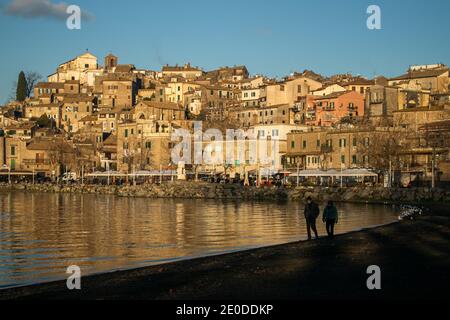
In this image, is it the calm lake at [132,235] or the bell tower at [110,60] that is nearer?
the calm lake at [132,235]

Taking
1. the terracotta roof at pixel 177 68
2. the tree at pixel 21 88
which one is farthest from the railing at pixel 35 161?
the terracotta roof at pixel 177 68

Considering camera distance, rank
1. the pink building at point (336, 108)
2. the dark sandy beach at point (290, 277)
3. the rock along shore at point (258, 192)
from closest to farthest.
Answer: the dark sandy beach at point (290, 277), the rock along shore at point (258, 192), the pink building at point (336, 108)

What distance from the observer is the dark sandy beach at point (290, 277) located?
46.4 feet

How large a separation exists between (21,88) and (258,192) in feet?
338

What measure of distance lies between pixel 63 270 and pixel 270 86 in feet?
288

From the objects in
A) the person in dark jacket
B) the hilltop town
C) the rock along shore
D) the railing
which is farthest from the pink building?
the person in dark jacket

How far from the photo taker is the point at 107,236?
106 feet

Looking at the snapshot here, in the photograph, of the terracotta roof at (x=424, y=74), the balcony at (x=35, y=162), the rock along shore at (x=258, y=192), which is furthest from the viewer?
the balcony at (x=35, y=162)

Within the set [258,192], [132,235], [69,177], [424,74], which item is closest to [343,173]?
[258,192]

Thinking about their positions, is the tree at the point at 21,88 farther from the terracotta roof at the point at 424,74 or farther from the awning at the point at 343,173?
the awning at the point at 343,173

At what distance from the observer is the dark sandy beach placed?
1416 cm

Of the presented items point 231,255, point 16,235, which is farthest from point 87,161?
point 231,255

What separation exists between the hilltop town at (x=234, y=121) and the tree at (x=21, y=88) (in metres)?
3.18
